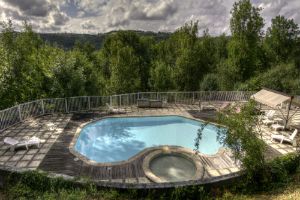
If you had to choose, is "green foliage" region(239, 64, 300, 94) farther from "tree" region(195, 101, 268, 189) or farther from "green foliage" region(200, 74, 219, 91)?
"tree" region(195, 101, 268, 189)

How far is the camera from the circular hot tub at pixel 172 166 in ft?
26.5

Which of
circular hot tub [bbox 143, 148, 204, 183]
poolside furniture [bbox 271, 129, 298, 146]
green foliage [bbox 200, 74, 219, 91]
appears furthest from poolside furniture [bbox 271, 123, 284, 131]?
green foliage [bbox 200, 74, 219, 91]

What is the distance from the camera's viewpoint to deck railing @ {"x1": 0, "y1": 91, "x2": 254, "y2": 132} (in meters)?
11.8

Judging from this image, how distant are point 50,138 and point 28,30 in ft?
49.6

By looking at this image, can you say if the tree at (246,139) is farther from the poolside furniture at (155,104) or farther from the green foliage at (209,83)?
the green foliage at (209,83)

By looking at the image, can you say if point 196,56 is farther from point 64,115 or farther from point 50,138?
point 50,138

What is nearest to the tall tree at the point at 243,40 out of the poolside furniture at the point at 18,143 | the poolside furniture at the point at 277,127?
the poolside furniture at the point at 277,127

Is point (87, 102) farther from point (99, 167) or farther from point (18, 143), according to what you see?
point (99, 167)

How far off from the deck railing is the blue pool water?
2.19 meters

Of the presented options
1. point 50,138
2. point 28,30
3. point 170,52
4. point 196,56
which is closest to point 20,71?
point 50,138

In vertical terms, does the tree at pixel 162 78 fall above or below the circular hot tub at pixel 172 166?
above

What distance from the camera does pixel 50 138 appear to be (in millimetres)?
10461

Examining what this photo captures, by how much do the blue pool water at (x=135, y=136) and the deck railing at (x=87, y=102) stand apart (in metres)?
2.19

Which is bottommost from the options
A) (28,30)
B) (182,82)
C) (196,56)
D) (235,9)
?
(182,82)
